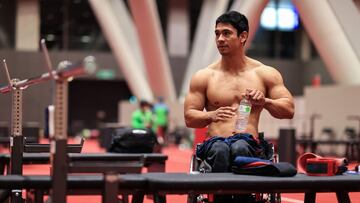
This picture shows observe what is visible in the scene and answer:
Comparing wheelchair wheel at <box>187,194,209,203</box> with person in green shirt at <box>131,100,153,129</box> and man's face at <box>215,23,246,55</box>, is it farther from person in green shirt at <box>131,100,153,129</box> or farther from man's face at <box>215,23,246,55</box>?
person in green shirt at <box>131,100,153,129</box>

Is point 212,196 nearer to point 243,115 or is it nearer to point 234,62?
point 243,115

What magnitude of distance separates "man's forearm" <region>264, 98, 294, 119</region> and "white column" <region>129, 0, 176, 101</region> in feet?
57.8

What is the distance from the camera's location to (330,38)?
705 inches

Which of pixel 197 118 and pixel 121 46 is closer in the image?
pixel 197 118

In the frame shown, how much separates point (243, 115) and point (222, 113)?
169 mm

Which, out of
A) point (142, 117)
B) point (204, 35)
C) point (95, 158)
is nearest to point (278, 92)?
point (95, 158)

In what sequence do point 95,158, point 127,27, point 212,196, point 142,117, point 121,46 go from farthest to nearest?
point 127,27 → point 121,46 → point 142,117 → point 95,158 → point 212,196

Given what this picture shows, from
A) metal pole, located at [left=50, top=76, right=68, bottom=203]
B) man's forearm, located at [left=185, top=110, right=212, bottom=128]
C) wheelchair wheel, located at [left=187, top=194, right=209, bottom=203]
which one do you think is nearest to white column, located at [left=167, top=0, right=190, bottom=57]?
man's forearm, located at [left=185, top=110, right=212, bottom=128]

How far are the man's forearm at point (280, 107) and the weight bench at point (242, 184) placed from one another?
0.98 metres

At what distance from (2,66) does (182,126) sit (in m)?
23.0

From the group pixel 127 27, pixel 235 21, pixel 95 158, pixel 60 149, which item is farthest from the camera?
pixel 127 27

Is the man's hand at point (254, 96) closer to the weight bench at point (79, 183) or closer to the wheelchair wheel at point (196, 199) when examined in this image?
the wheelchair wheel at point (196, 199)

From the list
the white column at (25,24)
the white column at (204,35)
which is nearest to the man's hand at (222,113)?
the white column at (204,35)

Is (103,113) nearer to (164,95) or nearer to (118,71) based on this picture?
(118,71)
